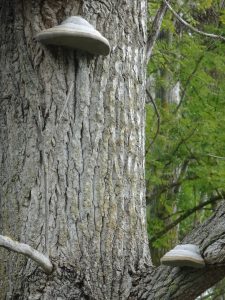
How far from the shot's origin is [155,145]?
369 inches

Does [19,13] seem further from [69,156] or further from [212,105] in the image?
[212,105]

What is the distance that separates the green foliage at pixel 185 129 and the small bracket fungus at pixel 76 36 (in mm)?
5177

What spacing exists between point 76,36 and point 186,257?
1.11 m

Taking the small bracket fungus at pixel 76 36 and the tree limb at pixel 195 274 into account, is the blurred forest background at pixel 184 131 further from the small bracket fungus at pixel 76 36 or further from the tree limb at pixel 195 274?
the tree limb at pixel 195 274

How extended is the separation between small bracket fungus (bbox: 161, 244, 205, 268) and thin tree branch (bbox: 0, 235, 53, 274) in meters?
0.53

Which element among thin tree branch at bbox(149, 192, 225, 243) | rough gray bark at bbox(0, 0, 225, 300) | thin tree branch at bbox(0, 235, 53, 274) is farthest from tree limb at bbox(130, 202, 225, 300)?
thin tree branch at bbox(149, 192, 225, 243)

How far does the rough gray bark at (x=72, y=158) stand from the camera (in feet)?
10.5

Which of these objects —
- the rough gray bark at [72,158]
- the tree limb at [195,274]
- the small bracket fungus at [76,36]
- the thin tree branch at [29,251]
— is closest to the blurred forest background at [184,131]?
the rough gray bark at [72,158]

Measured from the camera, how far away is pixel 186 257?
8.99ft

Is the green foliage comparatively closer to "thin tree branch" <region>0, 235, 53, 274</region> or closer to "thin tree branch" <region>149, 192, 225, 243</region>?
"thin tree branch" <region>149, 192, 225, 243</region>

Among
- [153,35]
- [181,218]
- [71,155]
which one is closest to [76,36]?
[71,155]

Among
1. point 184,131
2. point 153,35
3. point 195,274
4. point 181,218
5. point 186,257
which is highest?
point 153,35

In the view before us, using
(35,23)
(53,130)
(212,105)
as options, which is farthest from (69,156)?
(212,105)

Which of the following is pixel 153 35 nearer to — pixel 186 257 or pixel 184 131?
pixel 186 257
